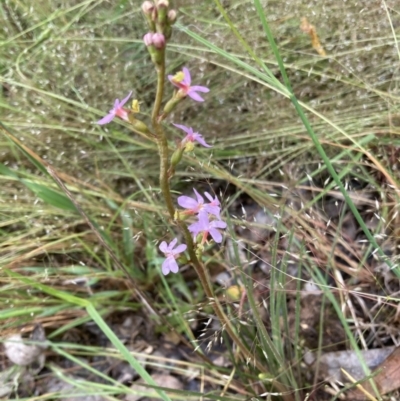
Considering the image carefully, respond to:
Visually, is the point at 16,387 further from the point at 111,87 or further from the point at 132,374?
the point at 111,87

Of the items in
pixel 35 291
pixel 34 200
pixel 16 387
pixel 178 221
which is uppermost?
pixel 178 221

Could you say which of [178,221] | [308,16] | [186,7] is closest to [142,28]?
[186,7]

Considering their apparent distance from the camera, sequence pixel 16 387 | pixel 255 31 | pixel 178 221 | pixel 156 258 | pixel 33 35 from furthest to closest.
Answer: pixel 33 35 → pixel 255 31 → pixel 156 258 → pixel 16 387 → pixel 178 221

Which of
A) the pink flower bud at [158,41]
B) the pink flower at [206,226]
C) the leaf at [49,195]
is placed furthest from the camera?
the leaf at [49,195]

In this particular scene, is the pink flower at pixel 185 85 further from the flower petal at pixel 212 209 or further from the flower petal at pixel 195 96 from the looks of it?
the flower petal at pixel 212 209

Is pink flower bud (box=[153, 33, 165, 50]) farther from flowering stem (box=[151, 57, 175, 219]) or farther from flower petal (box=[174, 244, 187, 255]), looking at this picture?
flower petal (box=[174, 244, 187, 255])

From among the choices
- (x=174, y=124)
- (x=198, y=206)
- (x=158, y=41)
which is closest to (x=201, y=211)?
(x=198, y=206)

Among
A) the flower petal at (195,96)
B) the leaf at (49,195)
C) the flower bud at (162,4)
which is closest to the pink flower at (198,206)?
the flower petal at (195,96)
